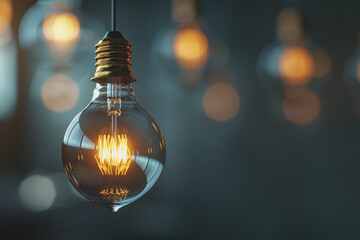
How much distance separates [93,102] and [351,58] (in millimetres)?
1716

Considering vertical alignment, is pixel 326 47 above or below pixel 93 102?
above

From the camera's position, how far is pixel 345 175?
6.07 feet

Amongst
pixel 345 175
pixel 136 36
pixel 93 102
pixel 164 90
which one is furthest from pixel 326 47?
Result: pixel 93 102

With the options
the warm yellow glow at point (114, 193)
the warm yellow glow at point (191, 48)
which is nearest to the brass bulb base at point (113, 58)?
the warm yellow glow at point (114, 193)

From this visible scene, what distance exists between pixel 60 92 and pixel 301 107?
4.42ft

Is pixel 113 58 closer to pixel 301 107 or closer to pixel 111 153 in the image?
pixel 111 153

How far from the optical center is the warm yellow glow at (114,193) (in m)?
0.40

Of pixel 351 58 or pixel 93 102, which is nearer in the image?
pixel 93 102

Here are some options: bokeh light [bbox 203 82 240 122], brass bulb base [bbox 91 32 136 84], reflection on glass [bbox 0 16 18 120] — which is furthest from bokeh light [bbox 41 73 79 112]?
brass bulb base [bbox 91 32 136 84]

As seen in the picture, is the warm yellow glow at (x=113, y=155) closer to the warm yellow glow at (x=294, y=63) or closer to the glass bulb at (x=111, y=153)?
the glass bulb at (x=111, y=153)

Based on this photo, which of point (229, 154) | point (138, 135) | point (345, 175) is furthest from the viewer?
point (229, 154)

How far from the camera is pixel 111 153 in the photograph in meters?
0.40

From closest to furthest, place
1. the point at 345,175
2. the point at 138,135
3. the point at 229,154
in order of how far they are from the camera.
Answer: the point at 138,135 → the point at 345,175 → the point at 229,154

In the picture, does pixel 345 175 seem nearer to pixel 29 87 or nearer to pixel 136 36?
pixel 136 36
